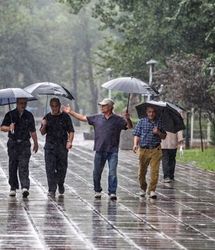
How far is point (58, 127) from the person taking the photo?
48.8 ft

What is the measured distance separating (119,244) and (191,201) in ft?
16.7

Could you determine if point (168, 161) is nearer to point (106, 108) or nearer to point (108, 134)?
point (108, 134)

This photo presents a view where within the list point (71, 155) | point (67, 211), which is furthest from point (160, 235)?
point (71, 155)

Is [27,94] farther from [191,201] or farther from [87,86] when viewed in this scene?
[87,86]

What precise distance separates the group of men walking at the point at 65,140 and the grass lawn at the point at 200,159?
804 cm

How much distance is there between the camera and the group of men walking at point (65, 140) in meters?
14.7

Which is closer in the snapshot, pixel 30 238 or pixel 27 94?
pixel 30 238

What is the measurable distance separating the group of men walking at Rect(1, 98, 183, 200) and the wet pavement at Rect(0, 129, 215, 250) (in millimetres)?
376

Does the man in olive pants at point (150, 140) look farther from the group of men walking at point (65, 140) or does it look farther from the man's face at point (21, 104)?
the man's face at point (21, 104)

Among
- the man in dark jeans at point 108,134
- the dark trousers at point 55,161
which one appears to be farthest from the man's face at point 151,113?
the dark trousers at point 55,161

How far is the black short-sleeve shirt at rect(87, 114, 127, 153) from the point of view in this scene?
14.7m

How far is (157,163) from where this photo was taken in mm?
15016

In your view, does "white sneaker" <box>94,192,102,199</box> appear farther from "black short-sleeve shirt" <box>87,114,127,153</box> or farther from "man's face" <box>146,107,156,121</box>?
"man's face" <box>146,107,156,121</box>

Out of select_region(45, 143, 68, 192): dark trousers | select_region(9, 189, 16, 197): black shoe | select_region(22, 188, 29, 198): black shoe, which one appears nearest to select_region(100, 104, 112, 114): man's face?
select_region(45, 143, 68, 192): dark trousers
